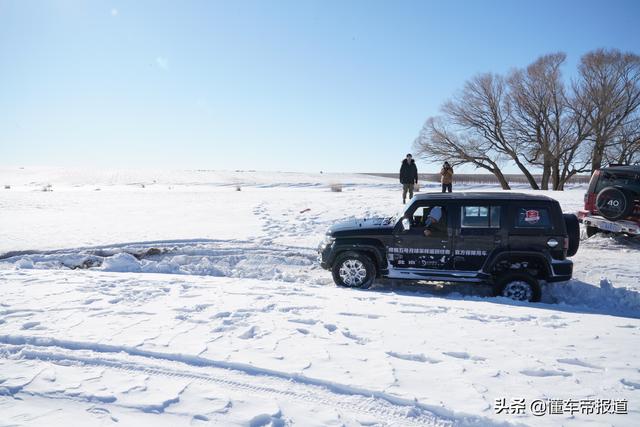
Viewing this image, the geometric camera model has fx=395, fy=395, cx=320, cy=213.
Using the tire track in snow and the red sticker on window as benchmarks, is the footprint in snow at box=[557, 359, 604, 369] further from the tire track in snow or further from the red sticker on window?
the red sticker on window

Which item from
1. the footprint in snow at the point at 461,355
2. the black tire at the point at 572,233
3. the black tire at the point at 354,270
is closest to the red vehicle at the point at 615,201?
the black tire at the point at 572,233

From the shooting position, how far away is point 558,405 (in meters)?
3.20

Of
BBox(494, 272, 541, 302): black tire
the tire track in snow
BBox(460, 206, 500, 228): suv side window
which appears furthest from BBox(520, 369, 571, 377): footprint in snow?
BBox(460, 206, 500, 228): suv side window

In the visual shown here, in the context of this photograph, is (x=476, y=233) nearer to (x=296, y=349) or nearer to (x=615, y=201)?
(x=296, y=349)

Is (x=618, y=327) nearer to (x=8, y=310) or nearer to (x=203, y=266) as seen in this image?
(x=203, y=266)

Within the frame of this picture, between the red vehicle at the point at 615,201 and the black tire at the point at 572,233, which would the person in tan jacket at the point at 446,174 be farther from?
the black tire at the point at 572,233

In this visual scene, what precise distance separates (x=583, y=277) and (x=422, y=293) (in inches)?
135

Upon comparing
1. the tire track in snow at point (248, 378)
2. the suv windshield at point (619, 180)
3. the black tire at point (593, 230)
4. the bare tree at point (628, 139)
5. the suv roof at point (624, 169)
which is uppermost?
the bare tree at point (628, 139)

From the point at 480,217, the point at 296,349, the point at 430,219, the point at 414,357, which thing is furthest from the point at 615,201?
the point at 296,349

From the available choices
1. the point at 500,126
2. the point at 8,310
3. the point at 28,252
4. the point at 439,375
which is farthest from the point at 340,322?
the point at 500,126

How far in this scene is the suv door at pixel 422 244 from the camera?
6.91 metres

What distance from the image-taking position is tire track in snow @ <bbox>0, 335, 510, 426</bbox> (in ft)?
10.2

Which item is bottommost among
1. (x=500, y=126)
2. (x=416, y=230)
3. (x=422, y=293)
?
(x=422, y=293)

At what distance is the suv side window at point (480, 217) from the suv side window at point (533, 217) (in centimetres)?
35
